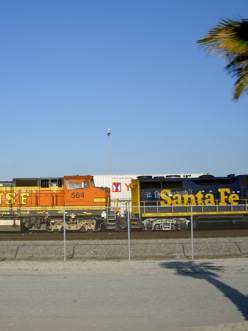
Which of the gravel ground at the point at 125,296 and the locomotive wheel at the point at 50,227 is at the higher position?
the locomotive wheel at the point at 50,227

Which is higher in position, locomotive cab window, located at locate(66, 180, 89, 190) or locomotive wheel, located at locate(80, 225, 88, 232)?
locomotive cab window, located at locate(66, 180, 89, 190)

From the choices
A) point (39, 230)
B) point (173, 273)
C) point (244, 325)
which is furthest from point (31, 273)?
point (39, 230)

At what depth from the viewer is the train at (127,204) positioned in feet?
94.1

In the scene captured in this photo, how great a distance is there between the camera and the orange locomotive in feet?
95.8

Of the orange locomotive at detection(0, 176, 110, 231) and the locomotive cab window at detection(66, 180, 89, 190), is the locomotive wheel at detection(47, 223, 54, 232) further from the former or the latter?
the locomotive cab window at detection(66, 180, 89, 190)

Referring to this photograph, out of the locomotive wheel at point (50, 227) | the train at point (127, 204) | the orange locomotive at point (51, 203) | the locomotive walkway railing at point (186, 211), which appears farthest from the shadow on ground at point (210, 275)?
the locomotive wheel at point (50, 227)

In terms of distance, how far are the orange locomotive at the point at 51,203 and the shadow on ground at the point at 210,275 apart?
49.0ft

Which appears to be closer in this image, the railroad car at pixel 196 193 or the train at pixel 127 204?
the train at pixel 127 204

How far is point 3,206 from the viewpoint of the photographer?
1182 inches

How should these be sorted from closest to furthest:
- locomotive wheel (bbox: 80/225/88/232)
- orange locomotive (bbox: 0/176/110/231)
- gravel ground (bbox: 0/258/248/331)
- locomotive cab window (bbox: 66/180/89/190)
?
gravel ground (bbox: 0/258/248/331)
locomotive wheel (bbox: 80/225/88/232)
orange locomotive (bbox: 0/176/110/231)
locomotive cab window (bbox: 66/180/89/190)

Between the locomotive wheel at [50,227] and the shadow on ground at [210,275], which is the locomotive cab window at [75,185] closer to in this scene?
the locomotive wheel at [50,227]

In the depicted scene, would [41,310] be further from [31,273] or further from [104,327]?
[31,273]

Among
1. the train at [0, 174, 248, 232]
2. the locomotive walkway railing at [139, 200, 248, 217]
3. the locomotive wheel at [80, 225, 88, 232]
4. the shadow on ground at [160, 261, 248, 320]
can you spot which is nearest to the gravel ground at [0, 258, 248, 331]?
the shadow on ground at [160, 261, 248, 320]

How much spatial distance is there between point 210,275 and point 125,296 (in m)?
3.51
